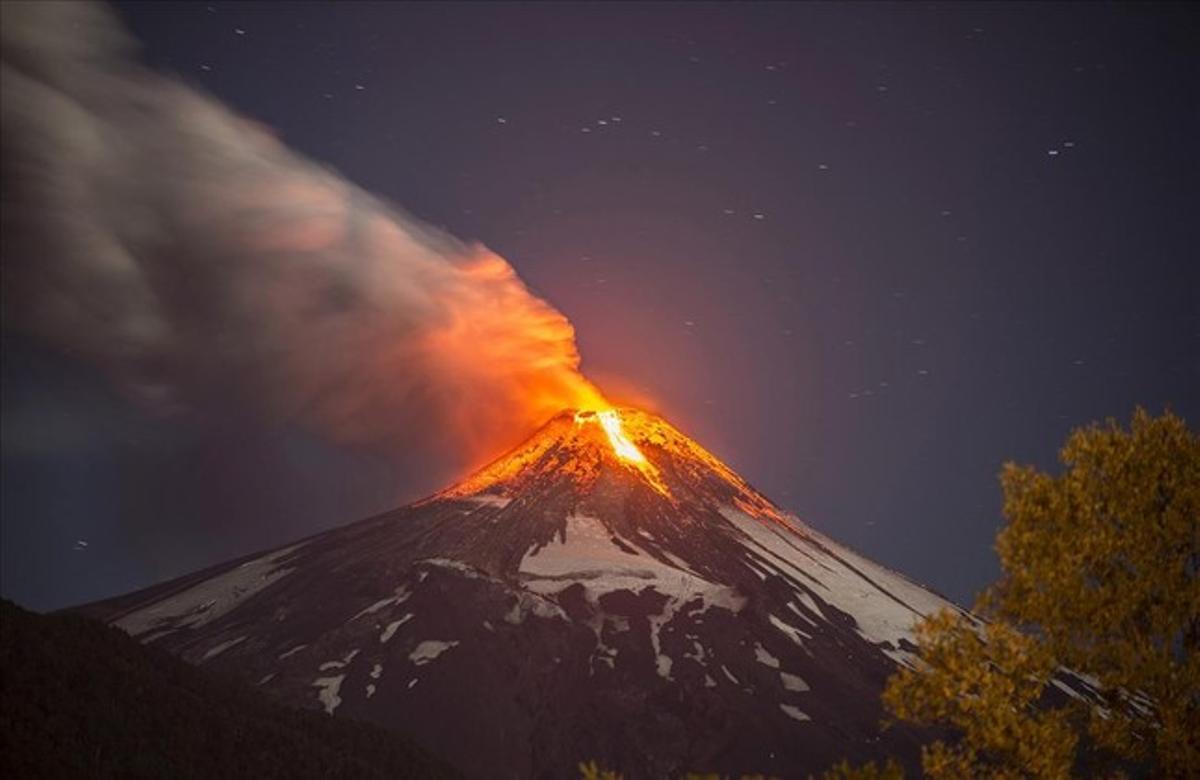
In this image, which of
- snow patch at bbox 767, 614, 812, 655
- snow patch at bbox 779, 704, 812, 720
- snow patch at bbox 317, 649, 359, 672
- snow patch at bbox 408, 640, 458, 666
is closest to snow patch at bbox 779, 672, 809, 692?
snow patch at bbox 779, 704, 812, 720

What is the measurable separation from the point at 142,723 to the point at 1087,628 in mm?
66062

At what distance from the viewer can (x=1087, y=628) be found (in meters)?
14.3

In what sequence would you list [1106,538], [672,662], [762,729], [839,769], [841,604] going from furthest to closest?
[841,604] → [672,662] → [762,729] → [1106,538] → [839,769]

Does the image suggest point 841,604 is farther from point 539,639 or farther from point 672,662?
point 539,639

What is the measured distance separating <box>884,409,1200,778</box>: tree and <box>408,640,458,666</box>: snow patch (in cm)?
9650

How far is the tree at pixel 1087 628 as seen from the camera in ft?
44.4

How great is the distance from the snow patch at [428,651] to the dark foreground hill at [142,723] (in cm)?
2368

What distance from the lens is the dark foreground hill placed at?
173 ft

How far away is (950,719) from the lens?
15000 millimetres

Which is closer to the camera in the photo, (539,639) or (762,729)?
(762,729)

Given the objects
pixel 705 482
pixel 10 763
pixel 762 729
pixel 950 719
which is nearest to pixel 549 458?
pixel 705 482

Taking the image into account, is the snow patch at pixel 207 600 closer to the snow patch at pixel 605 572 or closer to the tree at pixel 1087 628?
the snow patch at pixel 605 572

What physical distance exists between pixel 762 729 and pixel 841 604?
52942 millimetres

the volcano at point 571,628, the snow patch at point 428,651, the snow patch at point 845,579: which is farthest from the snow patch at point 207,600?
the snow patch at point 845,579
